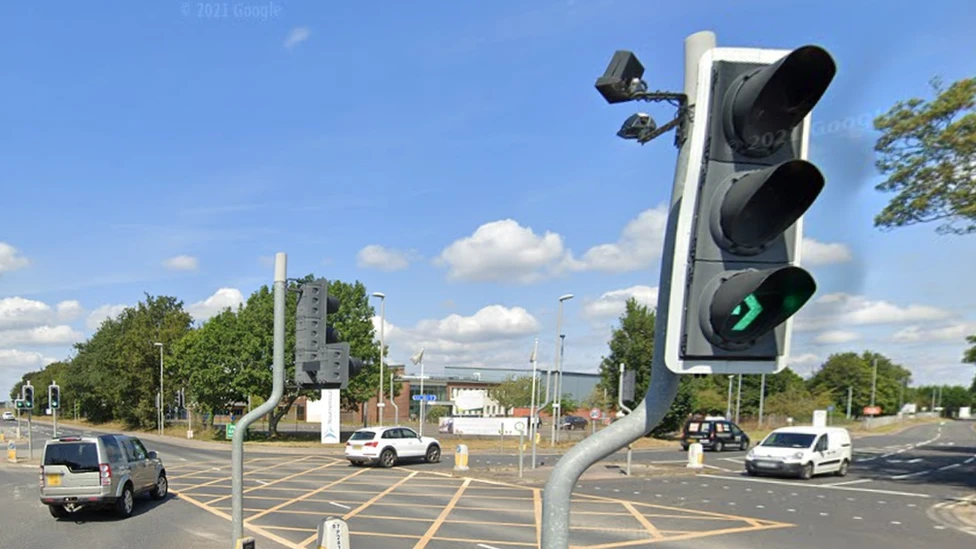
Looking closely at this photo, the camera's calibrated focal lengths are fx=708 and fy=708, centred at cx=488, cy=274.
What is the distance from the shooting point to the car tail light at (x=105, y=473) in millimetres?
14336

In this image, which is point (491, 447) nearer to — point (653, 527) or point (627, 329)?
point (627, 329)

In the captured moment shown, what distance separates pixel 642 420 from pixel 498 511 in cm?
1418

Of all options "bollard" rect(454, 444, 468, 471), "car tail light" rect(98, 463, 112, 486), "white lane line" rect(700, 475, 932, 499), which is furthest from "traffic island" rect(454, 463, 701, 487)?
"car tail light" rect(98, 463, 112, 486)

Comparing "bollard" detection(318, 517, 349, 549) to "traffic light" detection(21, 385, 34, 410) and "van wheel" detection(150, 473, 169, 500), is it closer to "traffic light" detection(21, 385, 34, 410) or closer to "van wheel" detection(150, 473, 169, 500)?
"van wheel" detection(150, 473, 169, 500)

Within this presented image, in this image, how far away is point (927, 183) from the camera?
2242 cm

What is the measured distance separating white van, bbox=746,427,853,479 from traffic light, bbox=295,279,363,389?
21619 millimetres

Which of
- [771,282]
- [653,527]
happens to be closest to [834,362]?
[653,527]

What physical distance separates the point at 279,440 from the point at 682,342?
4578cm

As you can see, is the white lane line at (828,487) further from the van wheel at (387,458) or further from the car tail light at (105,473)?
the car tail light at (105,473)

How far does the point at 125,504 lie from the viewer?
14.9m

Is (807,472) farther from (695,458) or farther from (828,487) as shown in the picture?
(695,458)

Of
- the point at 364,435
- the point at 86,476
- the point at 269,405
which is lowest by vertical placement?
the point at 364,435

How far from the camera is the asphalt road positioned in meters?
12.6

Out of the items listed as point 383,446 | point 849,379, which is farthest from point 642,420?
point 849,379
